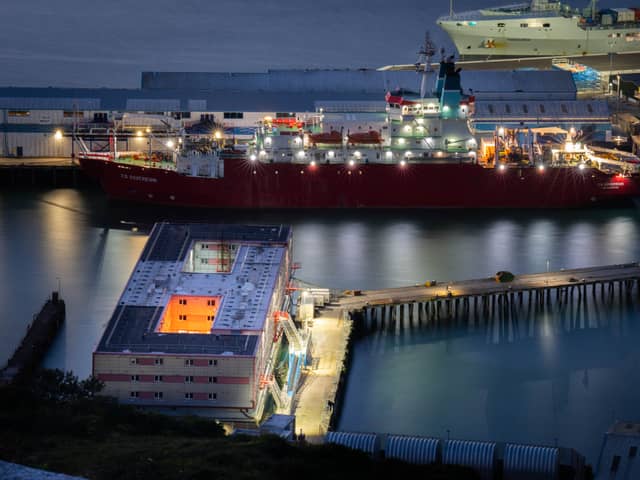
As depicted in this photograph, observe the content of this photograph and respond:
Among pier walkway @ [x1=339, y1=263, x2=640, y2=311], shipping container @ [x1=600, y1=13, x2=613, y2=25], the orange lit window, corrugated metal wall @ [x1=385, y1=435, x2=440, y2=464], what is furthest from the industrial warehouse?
corrugated metal wall @ [x1=385, y1=435, x2=440, y2=464]

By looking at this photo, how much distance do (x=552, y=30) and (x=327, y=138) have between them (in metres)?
12.3

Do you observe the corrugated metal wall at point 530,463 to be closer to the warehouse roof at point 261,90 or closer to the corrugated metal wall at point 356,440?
the corrugated metal wall at point 356,440

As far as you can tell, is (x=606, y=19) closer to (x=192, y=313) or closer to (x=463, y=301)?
(x=463, y=301)

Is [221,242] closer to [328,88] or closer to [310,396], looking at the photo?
[310,396]

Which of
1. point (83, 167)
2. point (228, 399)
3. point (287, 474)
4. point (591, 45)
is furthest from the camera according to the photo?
point (591, 45)

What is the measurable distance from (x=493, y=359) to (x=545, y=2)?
933 inches

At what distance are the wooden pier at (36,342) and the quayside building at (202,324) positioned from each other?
1235mm

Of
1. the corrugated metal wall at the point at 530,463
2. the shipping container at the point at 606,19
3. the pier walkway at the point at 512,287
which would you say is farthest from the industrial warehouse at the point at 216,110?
the corrugated metal wall at the point at 530,463

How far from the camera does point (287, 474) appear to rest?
760cm

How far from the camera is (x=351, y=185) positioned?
77.1 feet

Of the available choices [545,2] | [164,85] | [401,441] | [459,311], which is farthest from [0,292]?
[545,2]

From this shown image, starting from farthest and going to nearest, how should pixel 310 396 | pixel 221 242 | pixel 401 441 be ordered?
pixel 221 242
pixel 310 396
pixel 401 441

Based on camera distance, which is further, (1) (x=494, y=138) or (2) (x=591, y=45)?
(2) (x=591, y=45)

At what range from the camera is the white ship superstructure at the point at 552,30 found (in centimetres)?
3334
